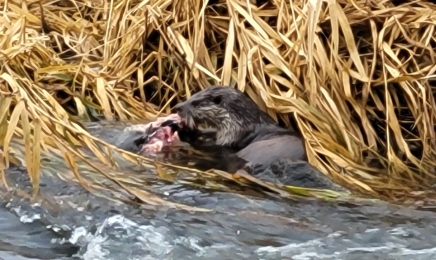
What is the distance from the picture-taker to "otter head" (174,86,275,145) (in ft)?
13.1

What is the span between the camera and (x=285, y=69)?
155 inches

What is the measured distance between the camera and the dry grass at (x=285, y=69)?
3.65 meters

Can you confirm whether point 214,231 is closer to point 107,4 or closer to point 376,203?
point 376,203

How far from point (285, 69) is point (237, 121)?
0.33m

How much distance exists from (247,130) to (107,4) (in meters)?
1.31

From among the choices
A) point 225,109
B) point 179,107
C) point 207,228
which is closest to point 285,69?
point 225,109

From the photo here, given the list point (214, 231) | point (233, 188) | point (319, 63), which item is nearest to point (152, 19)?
Result: point (319, 63)

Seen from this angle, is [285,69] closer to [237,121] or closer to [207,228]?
[237,121]

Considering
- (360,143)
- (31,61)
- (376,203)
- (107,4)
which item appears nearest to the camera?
(376,203)

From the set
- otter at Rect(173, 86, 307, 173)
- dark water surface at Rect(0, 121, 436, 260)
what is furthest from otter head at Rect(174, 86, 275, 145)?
dark water surface at Rect(0, 121, 436, 260)

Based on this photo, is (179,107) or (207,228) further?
(179,107)

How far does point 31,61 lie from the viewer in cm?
440

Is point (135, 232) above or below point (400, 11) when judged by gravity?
below

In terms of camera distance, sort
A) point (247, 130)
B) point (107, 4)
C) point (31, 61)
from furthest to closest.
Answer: point (107, 4) → point (31, 61) → point (247, 130)
